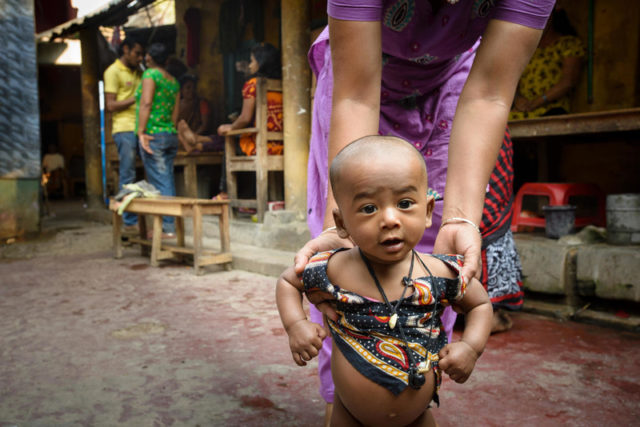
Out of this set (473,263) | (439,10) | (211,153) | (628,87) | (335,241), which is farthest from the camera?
(211,153)

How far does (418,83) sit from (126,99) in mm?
5851

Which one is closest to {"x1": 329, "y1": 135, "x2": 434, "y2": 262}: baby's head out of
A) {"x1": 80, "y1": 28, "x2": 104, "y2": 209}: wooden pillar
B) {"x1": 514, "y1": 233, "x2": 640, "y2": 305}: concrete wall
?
{"x1": 514, "y1": 233, "x2": 640, "y2": 305}: concrete wall

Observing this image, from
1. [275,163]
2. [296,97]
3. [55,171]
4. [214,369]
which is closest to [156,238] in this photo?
[275,163]

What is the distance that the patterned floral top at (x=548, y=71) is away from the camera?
188 inches

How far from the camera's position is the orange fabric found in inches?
236

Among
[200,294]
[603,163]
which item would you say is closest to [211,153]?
[200,294]

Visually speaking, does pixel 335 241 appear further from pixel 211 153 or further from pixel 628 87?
pixel 211 153

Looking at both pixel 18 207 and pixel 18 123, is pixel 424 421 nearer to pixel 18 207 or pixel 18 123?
pixel 18 207

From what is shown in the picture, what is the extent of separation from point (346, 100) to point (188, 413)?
1.51m

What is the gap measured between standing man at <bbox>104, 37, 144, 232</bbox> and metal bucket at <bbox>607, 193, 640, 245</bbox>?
5.36m

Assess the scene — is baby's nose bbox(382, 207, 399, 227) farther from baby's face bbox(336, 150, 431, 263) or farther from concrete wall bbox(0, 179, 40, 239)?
concrete wall bbox(0, 179, 40, 239)

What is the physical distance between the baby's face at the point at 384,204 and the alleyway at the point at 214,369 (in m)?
1.23

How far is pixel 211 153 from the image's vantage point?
25.1ft

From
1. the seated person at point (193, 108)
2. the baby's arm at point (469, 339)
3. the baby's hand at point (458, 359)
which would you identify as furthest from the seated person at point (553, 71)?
the seated person at point (193, 108)
